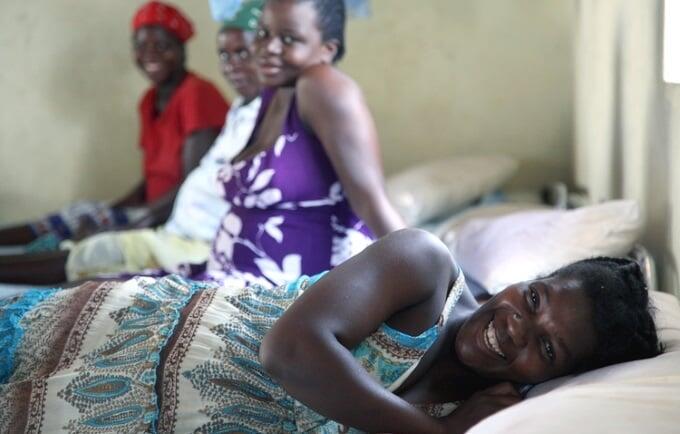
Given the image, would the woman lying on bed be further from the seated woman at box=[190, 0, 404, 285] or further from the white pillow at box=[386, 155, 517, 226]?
the white pillow at box=[386, 155, 517, 226]

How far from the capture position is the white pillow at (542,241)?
2.08 metres

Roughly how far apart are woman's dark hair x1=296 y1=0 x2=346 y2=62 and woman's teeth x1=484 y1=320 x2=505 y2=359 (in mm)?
1005

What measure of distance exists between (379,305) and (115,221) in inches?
88.6

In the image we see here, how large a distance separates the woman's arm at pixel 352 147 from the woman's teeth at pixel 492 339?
52 centimetres

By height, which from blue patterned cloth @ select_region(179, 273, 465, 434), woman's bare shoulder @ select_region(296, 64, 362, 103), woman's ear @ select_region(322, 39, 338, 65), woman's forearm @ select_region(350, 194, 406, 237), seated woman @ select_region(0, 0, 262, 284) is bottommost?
seated woman @ select_region(0, 0, 262, 284)

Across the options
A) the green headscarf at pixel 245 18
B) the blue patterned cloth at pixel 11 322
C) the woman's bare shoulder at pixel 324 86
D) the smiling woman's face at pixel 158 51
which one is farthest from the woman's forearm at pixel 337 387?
the smiling woman's face at pixel 158 51

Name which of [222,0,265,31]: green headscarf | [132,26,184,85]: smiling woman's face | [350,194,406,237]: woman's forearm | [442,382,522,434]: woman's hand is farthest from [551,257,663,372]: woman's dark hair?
[132,26,184,85]: smiling woman's face

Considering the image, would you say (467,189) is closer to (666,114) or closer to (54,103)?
(666,114)

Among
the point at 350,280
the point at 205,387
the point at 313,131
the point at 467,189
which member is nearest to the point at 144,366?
the point at 205,387

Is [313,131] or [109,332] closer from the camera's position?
[109,332]

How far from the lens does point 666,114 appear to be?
75.3 inches

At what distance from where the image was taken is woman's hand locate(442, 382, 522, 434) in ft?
4.85

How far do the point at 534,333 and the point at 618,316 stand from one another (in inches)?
5.3

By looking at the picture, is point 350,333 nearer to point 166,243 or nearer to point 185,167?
point 166,243
